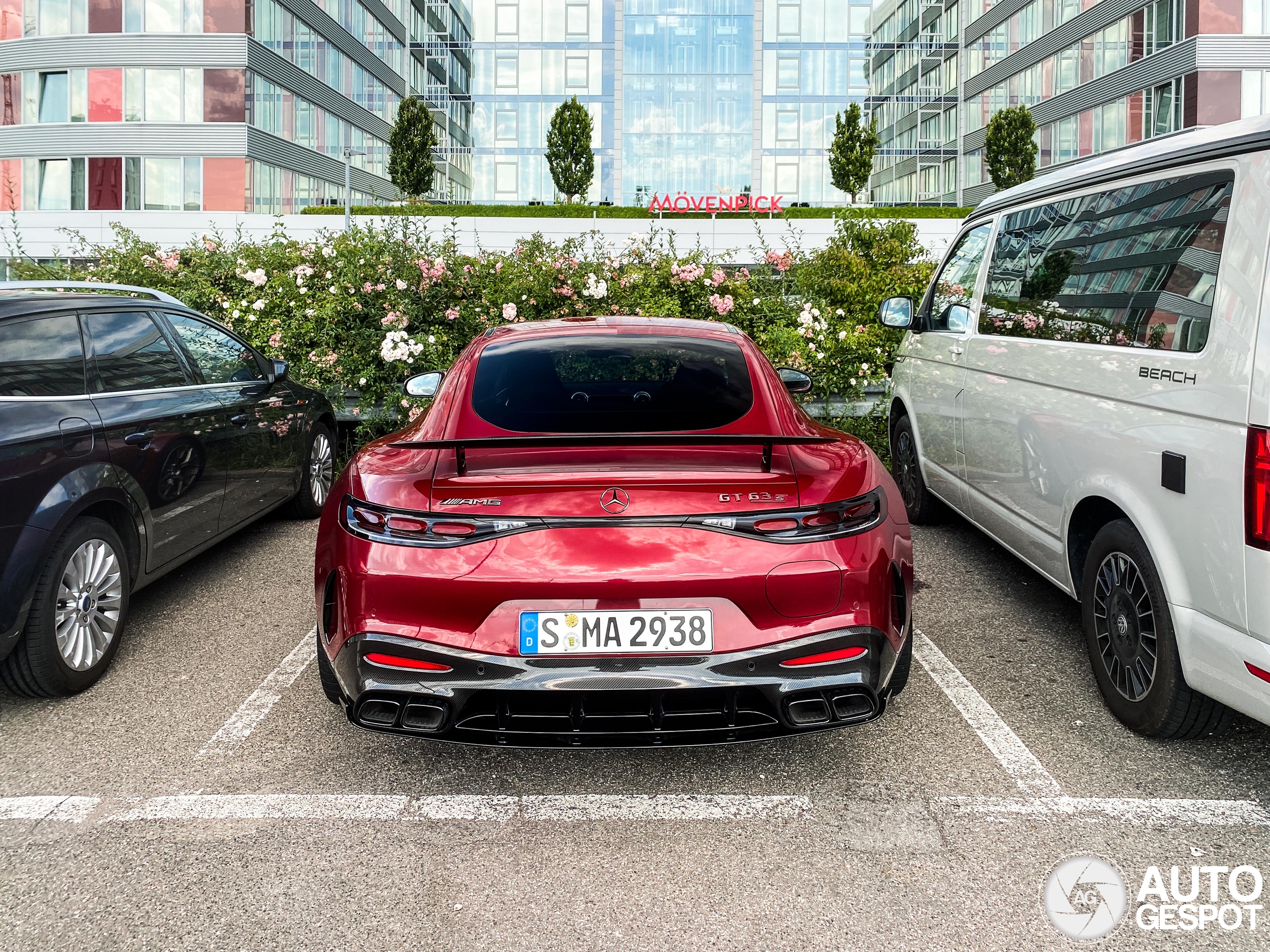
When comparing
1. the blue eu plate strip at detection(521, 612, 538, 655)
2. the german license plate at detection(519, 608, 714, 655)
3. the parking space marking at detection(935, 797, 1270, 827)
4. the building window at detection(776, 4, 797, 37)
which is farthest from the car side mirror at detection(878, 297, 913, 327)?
the building window at detection(776, 4, 797, 37)

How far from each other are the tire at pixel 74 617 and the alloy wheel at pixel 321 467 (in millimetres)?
2665

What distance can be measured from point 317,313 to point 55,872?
6761mm

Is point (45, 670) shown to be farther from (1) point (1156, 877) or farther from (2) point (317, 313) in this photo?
(2) point (317, 313)

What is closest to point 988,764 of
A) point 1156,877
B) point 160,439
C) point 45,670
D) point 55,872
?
point 1156,877

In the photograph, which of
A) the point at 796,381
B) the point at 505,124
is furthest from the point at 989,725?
the point at 505,124

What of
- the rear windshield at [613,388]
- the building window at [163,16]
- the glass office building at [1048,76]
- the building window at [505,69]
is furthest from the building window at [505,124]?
the rear windshield at [613,388]

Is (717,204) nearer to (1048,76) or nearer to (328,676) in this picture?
(1048,76)

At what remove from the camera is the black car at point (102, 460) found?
364cm

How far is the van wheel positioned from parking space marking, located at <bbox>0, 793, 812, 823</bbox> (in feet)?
4.04

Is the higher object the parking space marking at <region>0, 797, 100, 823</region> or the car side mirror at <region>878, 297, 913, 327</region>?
the car side mirror at <region>878, 297, 913, 327</region>

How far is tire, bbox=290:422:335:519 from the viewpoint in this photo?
6828 mm

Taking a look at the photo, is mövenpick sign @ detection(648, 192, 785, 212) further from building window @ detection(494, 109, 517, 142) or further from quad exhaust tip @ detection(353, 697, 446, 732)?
quad exhaust tip @ detection(353, 697, 446, 732)

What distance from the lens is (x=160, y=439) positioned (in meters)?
4.61

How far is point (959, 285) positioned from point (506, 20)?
5648cm
